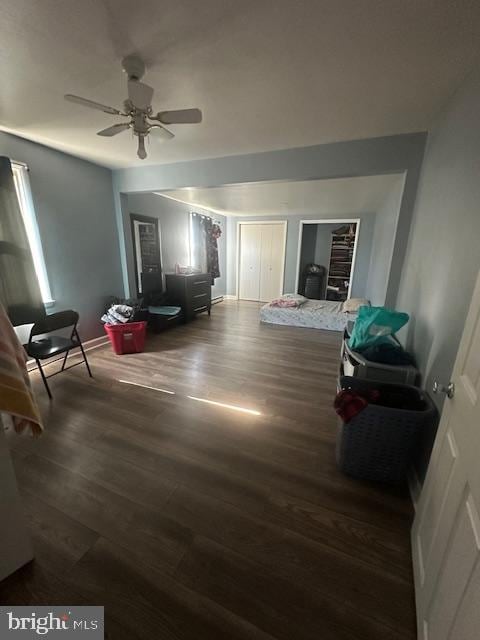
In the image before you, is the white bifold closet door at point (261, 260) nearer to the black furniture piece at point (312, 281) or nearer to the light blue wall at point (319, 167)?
the black furniture piece at point (312, 281)

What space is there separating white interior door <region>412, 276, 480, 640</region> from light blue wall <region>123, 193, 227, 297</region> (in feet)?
12.9

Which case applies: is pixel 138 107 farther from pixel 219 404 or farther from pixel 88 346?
pixel 88 346

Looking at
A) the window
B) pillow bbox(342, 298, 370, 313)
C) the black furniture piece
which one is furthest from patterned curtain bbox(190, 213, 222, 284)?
pillow bbox(342, 298, 370, 313)

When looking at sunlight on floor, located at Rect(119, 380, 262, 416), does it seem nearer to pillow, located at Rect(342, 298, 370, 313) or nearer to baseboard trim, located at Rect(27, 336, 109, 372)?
baseboard trim, located at Rect(27, 336, 109, 372)

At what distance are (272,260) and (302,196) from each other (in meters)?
2.43

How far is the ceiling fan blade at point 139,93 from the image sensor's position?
1.46 m

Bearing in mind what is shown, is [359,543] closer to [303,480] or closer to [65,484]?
[303,480]

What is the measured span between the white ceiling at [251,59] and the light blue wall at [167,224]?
1.67 meters

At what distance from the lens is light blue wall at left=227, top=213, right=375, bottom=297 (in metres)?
5.51

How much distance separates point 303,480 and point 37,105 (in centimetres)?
328

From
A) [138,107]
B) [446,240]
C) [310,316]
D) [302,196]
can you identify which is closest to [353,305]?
[310,316]

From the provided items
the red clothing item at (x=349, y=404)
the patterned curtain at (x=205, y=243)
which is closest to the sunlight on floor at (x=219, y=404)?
the red clothing item at (x=349, y=404)

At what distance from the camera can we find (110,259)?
3602 millimetres

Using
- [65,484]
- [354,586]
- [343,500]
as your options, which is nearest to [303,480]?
→ [343,500]
